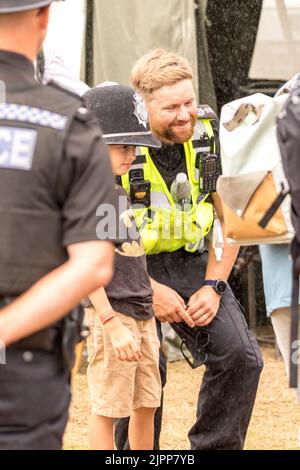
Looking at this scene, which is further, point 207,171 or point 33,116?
point 207,171

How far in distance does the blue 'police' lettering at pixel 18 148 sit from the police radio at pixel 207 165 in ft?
6.94

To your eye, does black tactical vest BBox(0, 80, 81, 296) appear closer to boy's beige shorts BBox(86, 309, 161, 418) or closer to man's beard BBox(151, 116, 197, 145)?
boy's beige shorts BBox(86, 309, 161, 418)

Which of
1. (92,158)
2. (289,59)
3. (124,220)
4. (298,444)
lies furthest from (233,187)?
(289,59)

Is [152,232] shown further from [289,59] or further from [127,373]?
[289,59]

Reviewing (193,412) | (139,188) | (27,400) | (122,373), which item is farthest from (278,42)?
(27,400)

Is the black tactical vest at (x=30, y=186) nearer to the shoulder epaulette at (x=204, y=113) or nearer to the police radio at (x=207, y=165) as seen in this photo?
the police radio at (x=207, y=165)

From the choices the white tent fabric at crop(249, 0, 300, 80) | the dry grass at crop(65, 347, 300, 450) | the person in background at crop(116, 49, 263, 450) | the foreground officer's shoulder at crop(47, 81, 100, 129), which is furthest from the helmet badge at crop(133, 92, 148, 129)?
the white tent fabric at crop(249, 0, 300, 80)

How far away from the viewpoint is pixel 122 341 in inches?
160

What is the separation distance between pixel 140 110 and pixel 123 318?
2.72ft

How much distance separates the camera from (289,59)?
297 inches

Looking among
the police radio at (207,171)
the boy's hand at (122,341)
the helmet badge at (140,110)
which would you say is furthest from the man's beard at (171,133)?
the boy's hand at (122,341)

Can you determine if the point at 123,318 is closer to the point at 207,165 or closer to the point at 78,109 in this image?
the point at 207,165

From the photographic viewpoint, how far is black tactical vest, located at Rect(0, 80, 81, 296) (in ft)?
8.18
